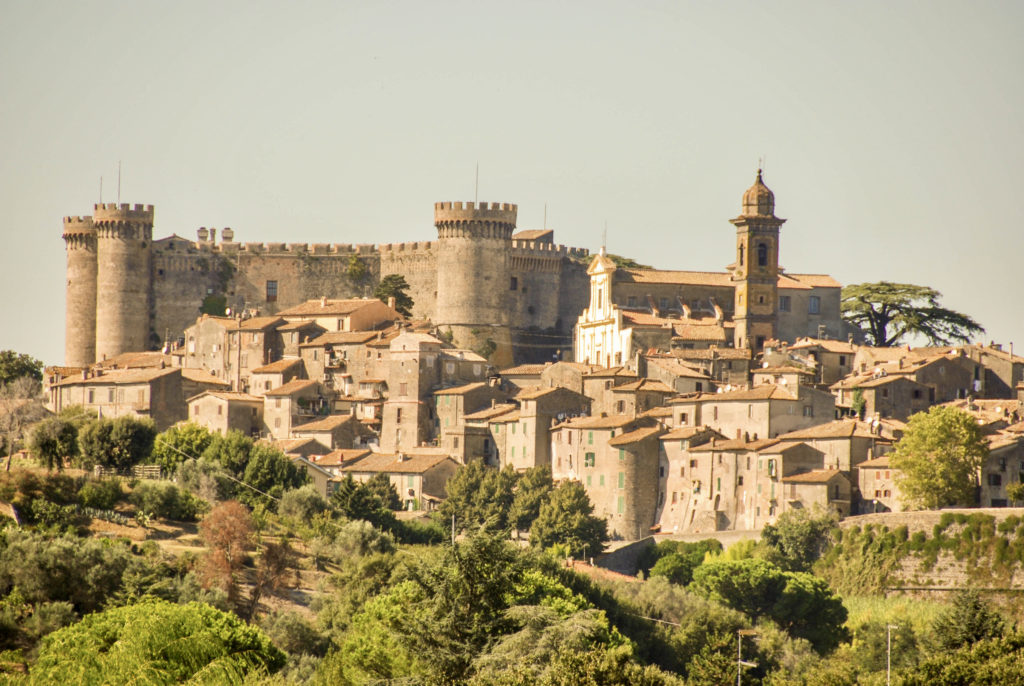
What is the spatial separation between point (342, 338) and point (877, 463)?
96.3 feet

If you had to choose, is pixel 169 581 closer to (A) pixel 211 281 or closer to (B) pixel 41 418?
(B) pixel 41 418

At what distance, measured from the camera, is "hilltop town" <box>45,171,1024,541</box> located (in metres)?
81.0

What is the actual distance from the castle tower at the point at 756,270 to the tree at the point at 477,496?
632 inches

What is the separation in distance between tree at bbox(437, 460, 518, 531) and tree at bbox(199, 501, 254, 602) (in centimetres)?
1424

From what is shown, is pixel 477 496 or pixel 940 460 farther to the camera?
pixel 477 496

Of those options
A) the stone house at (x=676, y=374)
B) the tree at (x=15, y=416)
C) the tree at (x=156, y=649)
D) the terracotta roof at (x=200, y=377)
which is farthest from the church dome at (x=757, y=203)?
the tree at (x=156, y=649)

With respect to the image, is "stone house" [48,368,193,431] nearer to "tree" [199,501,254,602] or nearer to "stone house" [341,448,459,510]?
"stone house" [341,448,459,510]

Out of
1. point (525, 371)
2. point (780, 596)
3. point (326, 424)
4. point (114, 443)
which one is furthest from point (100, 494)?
point (525, 371)

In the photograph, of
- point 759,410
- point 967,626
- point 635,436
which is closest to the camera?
point 967,626

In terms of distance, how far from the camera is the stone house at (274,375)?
9438cm

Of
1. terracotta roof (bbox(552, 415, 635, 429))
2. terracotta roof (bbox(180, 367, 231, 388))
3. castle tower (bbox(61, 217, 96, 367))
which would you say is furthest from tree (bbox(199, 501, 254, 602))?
castle tower (bbox(61, 217, 96, 367))

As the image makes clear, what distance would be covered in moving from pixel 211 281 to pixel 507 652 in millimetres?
64126

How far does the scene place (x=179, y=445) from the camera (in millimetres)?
81688

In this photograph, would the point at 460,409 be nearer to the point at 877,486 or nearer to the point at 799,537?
the point at 799,537
